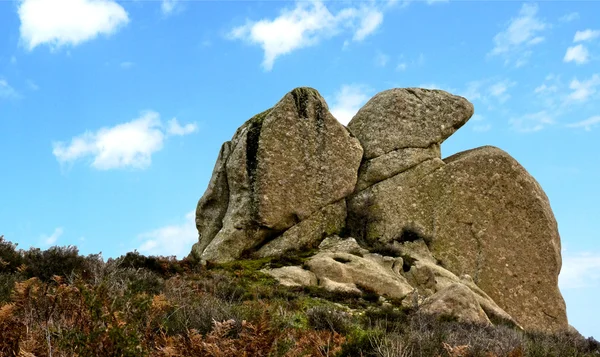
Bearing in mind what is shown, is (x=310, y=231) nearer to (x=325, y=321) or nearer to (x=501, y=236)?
(x=501, y=236)

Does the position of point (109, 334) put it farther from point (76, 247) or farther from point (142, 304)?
point (76, 247)

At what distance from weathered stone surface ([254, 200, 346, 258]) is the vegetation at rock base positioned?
7.39m

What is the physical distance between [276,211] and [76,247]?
9.62 metres

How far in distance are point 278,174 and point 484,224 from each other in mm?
10290

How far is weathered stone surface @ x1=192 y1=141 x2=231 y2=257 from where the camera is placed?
90.9 feet

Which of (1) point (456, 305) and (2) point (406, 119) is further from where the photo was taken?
(2) point (406, 119)

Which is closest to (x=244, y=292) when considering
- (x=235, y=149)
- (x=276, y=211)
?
(x=276, y=211)

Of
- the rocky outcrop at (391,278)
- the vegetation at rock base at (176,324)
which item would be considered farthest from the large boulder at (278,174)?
the vegetation at rock base at (176,324)

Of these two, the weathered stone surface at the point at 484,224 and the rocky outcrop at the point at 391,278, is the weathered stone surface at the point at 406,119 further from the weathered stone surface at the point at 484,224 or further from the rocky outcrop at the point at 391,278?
the rocky outcrop at the point at 391,278

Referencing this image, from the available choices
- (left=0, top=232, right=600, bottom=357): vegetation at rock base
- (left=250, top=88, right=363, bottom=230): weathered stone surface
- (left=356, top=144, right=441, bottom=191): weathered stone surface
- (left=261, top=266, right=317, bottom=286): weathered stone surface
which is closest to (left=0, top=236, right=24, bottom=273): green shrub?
(left=0, top=232, right=600, bottom=357): vegetation at rock base

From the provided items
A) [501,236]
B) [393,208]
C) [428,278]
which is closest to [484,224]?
[501,236]

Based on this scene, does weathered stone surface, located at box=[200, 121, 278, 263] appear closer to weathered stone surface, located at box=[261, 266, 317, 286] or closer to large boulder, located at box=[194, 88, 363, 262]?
large boulder, located at box=[194, 88, 363, 262]

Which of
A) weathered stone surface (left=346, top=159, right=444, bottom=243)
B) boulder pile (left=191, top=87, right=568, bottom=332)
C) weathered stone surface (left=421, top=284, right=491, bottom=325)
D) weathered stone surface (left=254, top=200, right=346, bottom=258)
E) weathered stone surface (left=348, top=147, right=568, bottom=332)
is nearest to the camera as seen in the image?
weathered stone surface (left=421, top=284, right=491, bottom=325)

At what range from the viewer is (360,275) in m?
20.8
